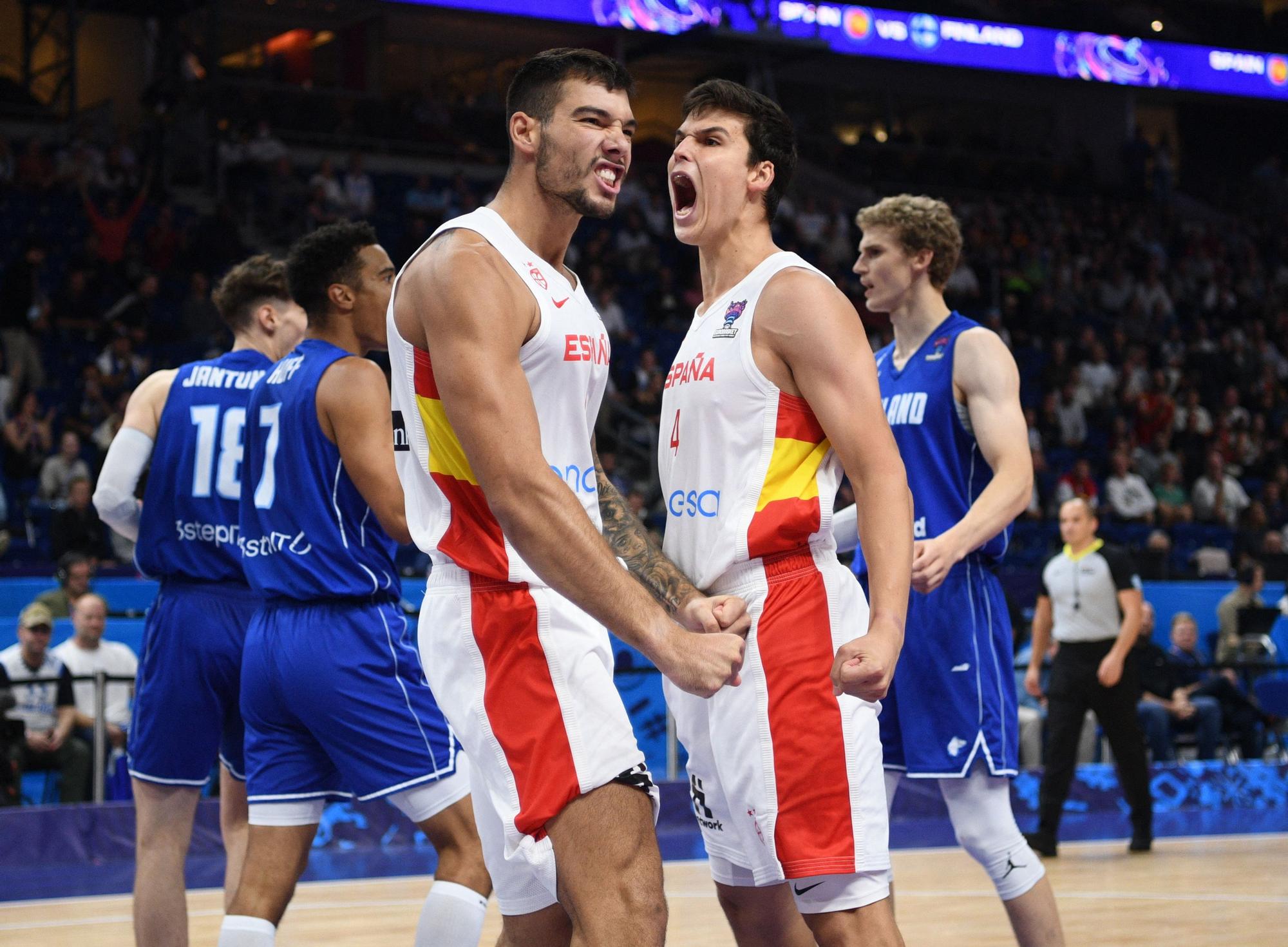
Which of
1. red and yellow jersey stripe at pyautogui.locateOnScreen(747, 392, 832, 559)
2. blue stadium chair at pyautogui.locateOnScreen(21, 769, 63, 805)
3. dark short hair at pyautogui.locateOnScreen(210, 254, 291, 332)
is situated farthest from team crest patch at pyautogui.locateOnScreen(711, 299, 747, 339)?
blue stadium chair at pyautogui.locateOnScreen(21, 769, 63, 805)

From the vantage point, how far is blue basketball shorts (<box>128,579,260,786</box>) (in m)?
4.52

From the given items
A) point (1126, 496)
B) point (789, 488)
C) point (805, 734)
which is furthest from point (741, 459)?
point (1126, 496)

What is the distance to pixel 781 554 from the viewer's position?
10.6 ft

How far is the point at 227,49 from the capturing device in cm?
2314

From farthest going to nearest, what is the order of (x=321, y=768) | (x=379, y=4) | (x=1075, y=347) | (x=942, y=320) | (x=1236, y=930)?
(x=379, y=4) < (x=1075, y=347) < (x=1236, y=930) < (x=942, y=320) < (x=321, y=768)

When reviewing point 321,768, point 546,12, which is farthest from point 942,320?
point 546,12

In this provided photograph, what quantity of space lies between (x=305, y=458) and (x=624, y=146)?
5.12 ft

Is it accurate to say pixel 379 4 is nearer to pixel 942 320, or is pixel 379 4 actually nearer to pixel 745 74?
pixel 745 74

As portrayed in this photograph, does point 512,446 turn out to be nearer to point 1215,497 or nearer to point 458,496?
point 458,496

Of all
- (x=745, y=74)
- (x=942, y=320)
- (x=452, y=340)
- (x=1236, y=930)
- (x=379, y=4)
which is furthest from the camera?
(x=745, y=74)

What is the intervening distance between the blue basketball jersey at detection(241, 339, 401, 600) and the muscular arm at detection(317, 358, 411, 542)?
56mm

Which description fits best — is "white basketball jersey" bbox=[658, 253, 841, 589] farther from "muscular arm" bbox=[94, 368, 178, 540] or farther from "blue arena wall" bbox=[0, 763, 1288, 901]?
"blue arena wall" bbox=[0, 763, 1288, 901]

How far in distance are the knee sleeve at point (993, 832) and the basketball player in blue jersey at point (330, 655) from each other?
53.8 inches

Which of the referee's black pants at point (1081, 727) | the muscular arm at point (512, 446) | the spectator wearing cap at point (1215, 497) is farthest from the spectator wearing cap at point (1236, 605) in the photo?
the muscular arm at point (512, 446)
